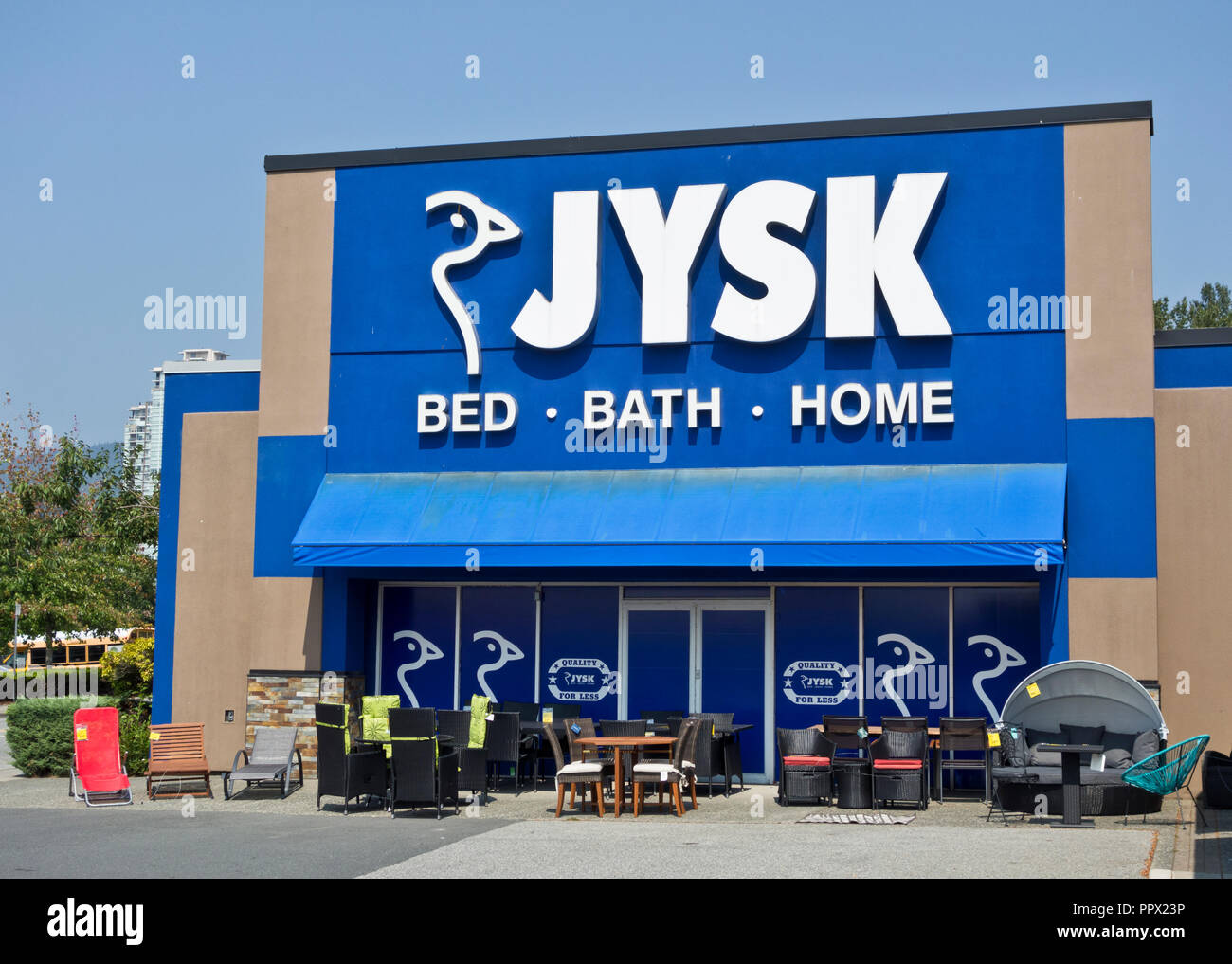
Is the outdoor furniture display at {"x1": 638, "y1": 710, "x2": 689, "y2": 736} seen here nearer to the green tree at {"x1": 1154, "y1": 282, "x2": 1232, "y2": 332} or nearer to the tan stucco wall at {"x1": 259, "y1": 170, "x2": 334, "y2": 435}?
the tan stucco wall at {"x1": 259, "y1": 170, "x2": 334, "y2": 435}

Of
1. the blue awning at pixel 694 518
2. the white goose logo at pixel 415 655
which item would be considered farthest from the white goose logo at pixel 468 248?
the white goose logo at pixel 415 655

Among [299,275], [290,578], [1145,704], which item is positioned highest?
[299,275]

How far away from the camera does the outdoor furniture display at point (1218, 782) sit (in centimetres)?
1530

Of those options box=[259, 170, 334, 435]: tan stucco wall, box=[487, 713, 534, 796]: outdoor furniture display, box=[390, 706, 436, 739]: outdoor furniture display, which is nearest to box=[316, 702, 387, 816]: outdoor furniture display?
box=[390, 706, 436, 739]: outdoor furniture display

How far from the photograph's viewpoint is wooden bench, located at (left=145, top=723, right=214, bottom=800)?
17.6 meters

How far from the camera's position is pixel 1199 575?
17672 millimetres

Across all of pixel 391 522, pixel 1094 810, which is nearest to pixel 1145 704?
pixel 1094 810

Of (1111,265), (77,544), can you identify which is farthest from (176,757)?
(77,544)

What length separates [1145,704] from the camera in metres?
16.2

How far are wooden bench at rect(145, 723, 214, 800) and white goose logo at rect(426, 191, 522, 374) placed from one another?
612 cm

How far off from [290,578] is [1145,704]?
11.3 metres
